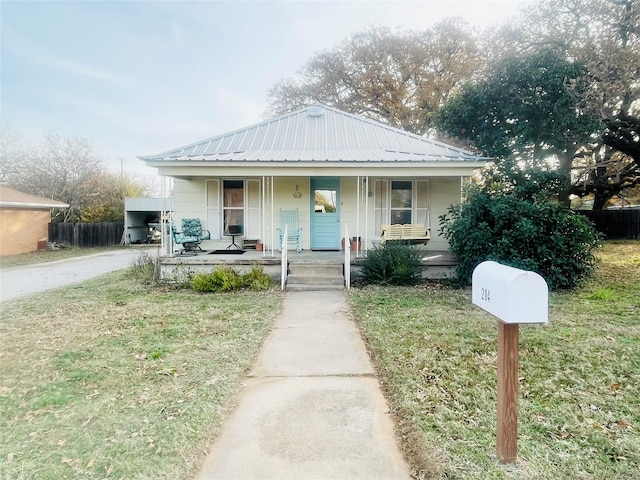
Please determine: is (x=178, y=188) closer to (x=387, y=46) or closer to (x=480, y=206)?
(x=480, y=206)

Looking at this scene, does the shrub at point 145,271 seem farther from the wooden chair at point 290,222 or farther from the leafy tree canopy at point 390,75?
the leafy tree canopy at point 390,75

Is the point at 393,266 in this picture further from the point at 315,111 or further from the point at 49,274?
the point at 49,274

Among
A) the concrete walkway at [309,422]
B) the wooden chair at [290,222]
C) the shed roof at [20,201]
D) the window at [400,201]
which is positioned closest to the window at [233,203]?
the wooden chair at [290,222]

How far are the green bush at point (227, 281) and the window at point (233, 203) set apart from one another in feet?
9.47

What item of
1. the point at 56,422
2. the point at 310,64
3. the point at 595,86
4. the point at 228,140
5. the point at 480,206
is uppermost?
the point at 310,64

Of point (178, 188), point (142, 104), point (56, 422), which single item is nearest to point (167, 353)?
point (56, 422)

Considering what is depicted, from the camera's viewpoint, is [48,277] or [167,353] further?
[48,277]

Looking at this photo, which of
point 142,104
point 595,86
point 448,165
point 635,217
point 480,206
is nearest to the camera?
point 480,206

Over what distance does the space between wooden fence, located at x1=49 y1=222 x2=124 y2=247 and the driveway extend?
5.78 metres

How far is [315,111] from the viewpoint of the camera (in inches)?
549

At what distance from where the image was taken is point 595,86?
1078 centimetres

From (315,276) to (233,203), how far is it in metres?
3.89

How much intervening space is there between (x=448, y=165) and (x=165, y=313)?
734 centimetres

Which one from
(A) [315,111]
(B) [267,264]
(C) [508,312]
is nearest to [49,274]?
(B) [267,264]
